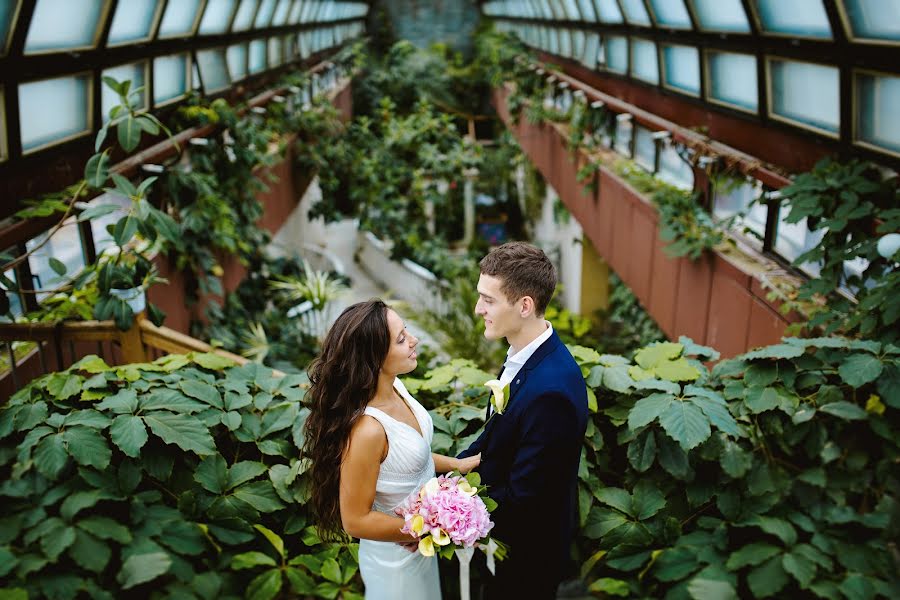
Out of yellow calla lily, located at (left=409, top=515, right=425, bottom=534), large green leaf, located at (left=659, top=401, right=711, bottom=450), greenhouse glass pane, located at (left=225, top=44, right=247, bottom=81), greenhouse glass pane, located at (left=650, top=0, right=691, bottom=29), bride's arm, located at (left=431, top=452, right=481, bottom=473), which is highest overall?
greenhouse glass pane, located at (left=650, top=0, right=691, bottom=29)

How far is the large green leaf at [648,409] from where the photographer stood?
2.63m

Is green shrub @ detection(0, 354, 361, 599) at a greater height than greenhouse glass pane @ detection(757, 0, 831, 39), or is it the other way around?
greenhouse glass pane @ detection(757, 0, 831, 39)

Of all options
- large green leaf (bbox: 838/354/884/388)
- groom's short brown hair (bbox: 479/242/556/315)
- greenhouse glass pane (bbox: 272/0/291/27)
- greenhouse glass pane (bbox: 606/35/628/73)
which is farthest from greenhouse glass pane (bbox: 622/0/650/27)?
groom's short brown hair (bbox: 479/242/556/315)

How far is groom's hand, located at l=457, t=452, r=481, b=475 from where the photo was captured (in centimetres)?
254

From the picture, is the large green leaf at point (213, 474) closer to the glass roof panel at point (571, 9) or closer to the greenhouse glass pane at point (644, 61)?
the greenhouse glass pane at point (644, 61)

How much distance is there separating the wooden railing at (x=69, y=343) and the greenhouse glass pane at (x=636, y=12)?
6226mm

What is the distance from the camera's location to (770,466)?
2.60m

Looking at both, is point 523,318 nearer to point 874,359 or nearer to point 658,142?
point 874,359

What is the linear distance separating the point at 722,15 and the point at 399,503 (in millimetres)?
5358

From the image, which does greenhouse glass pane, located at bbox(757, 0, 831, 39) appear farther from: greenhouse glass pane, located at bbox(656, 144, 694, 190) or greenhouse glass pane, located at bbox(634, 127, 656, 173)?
greenhouse glass pane, located at bbox(634, 127, 656, 173)

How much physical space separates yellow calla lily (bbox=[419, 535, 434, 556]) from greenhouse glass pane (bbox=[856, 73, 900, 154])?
368cm

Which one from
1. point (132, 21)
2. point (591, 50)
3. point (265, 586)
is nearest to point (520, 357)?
point (265, 586)

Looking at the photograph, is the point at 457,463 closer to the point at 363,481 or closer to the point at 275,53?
the point at 363,481

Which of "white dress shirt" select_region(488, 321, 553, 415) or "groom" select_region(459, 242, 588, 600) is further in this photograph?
"white dress shirt" select_region(488, 321, 553, 415)
